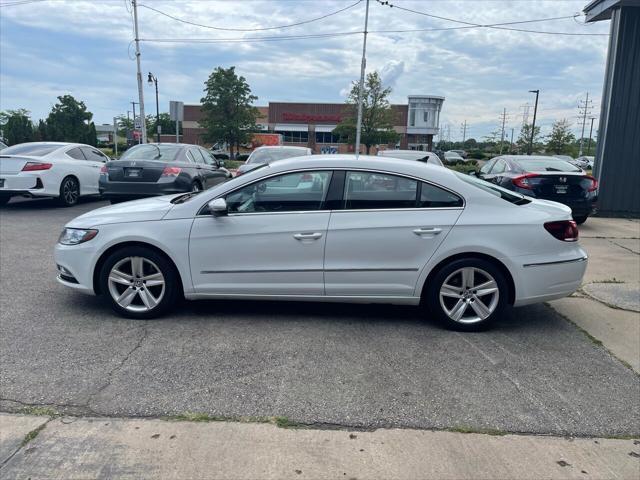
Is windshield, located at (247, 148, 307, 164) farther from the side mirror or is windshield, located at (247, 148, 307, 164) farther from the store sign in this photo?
the store sign

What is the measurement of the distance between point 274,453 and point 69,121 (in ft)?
158

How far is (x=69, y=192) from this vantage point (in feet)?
38.8

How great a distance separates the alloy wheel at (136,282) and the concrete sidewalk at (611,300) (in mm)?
3995

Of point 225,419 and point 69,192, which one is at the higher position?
point 69,192

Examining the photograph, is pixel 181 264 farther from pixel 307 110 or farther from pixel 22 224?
pixel 307 110

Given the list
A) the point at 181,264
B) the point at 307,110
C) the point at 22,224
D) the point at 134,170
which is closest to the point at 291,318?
the point at 181,264

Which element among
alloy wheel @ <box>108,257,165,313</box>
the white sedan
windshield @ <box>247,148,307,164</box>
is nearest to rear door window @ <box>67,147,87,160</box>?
windshield @ <box>247,148,307,164</box>

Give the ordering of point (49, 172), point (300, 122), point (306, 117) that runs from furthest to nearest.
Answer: point (300, 122), point (306, 117), point (49, 172)

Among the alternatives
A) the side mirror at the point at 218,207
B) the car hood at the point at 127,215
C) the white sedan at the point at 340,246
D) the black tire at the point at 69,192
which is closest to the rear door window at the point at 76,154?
the black tire at the point at 69,192

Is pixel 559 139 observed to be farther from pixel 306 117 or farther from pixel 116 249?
pixel 116 249

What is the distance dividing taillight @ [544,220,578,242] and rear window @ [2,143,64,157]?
10668mm

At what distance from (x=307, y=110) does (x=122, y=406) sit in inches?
2581

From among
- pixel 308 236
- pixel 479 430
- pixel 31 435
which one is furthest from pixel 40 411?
pixel 479 430

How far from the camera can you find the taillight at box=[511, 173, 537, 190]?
10.0m
